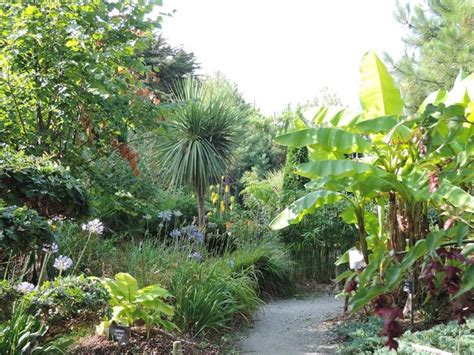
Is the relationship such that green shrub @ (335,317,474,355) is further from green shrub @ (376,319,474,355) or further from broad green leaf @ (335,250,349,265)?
broad green leaf @ (335,250,349,265)

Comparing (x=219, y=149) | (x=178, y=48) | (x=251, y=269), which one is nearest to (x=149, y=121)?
(x=251, y=269)

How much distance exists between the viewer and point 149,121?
5.53 metres

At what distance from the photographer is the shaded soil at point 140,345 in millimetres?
4781

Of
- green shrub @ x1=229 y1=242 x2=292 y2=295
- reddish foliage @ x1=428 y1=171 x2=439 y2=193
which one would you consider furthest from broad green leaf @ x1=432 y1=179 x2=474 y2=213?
green shrub @ x1=229 y1=242 x2=292 y2=295

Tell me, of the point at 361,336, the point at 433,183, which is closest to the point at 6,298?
the point at 433,183

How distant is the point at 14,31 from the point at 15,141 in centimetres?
109

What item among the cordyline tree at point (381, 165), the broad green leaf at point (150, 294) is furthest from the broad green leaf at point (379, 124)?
Result: the broad green leaf at point (150, 294)

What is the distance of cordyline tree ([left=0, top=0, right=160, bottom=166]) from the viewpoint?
496cm

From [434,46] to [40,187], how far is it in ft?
32.0

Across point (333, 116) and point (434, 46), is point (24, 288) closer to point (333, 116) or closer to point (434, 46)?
point (333, 116)

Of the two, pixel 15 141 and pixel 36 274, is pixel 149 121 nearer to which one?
pixel 15 141

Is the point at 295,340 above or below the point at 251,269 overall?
below

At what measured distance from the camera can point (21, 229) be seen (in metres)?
3.27

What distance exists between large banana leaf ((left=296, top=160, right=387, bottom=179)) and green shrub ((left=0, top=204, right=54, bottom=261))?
9.69 ft
